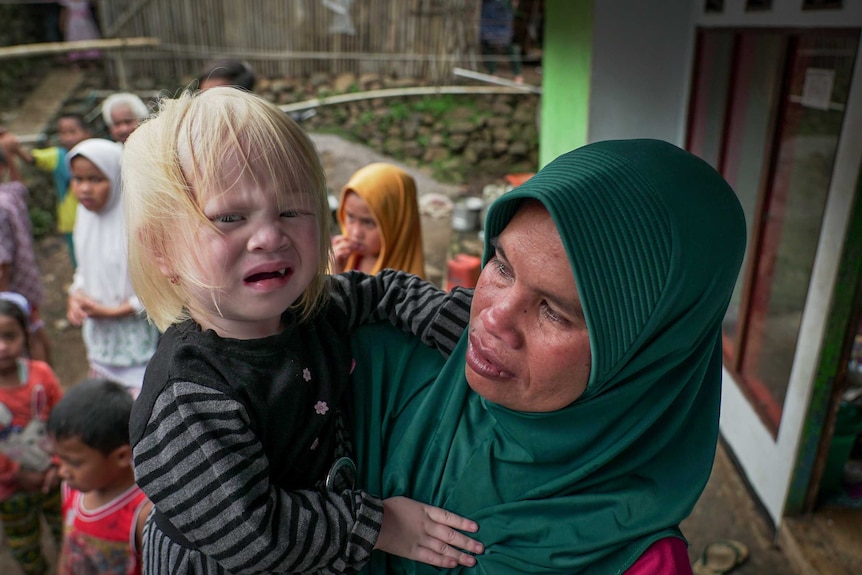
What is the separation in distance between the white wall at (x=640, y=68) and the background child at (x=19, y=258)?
3698mm

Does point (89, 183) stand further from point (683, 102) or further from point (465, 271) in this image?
point (683, 102)

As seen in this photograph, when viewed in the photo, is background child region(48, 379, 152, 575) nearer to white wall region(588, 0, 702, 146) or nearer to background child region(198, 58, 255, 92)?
background child region(198, 58, 255, 92)

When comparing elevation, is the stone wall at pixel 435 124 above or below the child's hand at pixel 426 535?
below

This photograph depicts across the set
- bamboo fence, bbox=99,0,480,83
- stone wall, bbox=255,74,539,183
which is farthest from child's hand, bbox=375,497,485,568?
bamboo fence, bbox=99,0,480,83

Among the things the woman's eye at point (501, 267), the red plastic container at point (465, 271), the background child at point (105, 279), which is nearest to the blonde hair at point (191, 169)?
the woman's eye at point (501, 267)

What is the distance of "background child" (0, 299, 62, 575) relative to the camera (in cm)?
284

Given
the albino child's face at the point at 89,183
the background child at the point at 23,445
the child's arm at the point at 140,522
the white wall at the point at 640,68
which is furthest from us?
the white wall at the point at 640,68

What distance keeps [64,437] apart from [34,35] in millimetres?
12540

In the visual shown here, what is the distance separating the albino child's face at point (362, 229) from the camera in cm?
337

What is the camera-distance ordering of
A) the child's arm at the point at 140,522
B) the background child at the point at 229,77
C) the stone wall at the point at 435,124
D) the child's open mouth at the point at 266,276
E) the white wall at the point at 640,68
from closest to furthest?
the child's open mouth at the point at 266,276 → the child's arm at the point at 140,522 → the background child at the point at 229,77 → the white wall at the point at 640,68 → the stone wall at the point at 435,124

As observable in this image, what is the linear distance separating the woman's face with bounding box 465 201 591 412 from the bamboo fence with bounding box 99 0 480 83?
12.7m

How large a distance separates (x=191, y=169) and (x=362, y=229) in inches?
93.2

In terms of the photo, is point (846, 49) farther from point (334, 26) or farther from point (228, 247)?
point (334, 26)

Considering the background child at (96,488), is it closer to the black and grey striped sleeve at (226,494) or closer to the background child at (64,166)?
the black and grey striped sleeve at (226,494)
